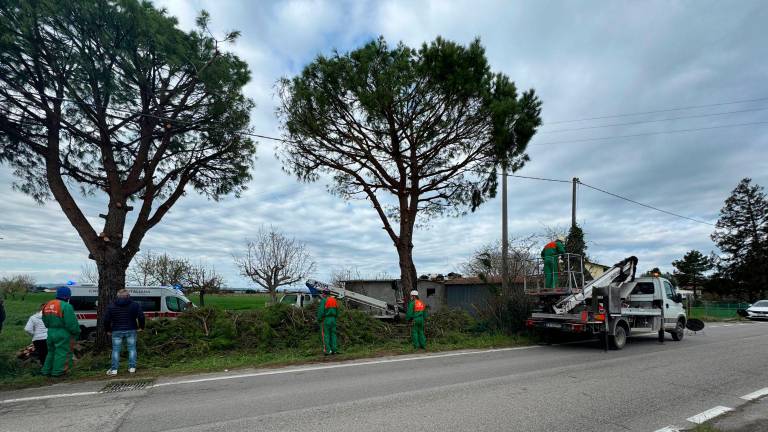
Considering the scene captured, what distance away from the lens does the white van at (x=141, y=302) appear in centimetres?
1574

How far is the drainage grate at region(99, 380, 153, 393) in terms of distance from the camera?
7.07 meters

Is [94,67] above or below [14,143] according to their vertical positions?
above

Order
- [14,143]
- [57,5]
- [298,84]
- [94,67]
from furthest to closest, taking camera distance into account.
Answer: [298,84], [14,143], [94,67], [57,5]

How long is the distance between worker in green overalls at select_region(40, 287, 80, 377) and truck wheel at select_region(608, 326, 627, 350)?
1253cm

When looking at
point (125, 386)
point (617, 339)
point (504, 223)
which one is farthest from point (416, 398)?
point (504, 223)

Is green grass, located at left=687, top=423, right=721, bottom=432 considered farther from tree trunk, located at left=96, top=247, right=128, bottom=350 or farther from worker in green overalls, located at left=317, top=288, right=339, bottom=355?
tree trunk, located at left=96, top=247, right=128, bottom=350

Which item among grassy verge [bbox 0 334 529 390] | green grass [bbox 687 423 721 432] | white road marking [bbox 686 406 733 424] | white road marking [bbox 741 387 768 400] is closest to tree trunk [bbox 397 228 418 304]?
grassy verge [bbox 0 334 529 390]

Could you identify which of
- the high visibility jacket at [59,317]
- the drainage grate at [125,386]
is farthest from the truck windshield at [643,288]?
the high visibility jacket at [59,317]

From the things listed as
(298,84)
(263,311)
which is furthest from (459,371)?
(298,84)

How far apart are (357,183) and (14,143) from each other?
954 cm

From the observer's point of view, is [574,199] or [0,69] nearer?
[0,69]

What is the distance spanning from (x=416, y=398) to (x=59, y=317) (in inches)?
269

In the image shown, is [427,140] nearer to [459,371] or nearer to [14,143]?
[459,371]

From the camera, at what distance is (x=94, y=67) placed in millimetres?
9930
